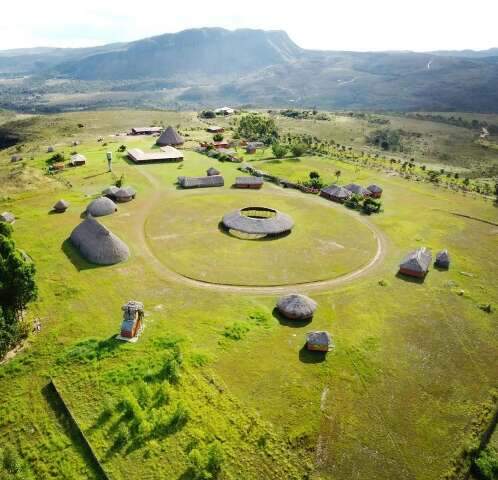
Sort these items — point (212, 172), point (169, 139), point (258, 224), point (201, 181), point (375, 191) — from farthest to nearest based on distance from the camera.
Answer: point (169, 139) < point (212, 172) < point (201, 181) < point (375, 191) < point (258, 224)

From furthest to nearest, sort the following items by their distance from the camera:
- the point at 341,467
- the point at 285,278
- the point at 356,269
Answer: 1. the point at 356,269
2. the point at 285,278
3. the point at 341,467

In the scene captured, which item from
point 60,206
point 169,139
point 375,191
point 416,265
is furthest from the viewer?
point 169,139

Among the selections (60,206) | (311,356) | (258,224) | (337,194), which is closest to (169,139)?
(60,206)

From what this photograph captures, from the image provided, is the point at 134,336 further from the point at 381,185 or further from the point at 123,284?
the point at 381,185

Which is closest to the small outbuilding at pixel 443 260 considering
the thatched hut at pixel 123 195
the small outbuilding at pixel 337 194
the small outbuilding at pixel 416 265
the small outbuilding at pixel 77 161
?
the small outbuilding at pixel 416 265

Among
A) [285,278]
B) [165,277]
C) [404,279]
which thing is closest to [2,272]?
[165,277]

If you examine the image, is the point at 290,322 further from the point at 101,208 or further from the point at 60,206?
the point at 60,206
